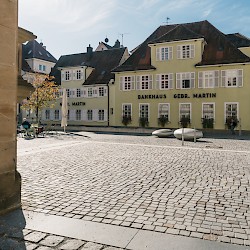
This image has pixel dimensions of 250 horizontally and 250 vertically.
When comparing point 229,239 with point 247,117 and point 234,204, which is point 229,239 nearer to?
point 234,204

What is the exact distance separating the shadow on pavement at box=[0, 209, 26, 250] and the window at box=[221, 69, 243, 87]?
27409mm

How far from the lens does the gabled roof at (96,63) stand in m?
39.0

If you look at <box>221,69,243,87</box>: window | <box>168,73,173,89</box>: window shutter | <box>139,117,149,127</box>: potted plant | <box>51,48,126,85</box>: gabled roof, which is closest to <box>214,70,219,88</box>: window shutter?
<box>221,69,243,87</box>: window

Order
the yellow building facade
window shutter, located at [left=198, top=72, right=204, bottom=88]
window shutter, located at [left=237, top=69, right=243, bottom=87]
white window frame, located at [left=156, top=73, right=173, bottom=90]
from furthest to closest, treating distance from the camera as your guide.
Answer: white window frame, located at [left=156, top=73, right=173, bottom=90] < window shutter, located at [left=198, top=72, right=204, bottom=88] < the yellow building facade < window shutter, located at [left=237, top=69, right=243, bottom=87]

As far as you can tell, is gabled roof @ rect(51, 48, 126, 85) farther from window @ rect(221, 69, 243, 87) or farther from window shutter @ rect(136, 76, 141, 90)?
window @ rect(221, 69, 243, 87)

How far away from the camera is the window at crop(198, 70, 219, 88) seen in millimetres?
29562

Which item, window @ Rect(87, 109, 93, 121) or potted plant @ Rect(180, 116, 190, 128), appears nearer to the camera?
potted plant @ Rect(180, 116, 190, 128)

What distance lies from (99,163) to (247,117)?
73.4 feet

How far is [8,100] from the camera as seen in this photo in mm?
4871

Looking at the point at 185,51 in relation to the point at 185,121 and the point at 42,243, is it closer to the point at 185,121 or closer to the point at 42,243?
the point at 185,121

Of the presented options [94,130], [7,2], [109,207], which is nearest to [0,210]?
[109,207]

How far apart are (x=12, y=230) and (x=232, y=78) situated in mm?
28182

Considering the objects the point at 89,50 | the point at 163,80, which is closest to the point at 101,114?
the point at 163,80

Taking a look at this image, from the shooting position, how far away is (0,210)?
4.87 m
